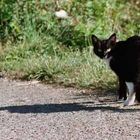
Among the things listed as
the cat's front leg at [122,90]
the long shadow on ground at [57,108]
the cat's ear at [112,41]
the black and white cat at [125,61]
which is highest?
the cat's ear at [112,41]

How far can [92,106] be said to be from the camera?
841 centimetres

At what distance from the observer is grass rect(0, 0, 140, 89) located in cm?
1069

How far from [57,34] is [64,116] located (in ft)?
16.9

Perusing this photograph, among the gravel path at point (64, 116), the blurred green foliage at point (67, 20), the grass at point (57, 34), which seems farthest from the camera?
the blurred green foliage at point (67, 20)

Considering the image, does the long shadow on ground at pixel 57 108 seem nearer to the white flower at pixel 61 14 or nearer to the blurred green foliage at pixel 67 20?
the blurred green foliage at pixel 67 20

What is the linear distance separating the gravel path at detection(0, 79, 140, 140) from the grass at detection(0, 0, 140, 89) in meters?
0.84

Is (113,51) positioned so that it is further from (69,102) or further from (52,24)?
(52,24)

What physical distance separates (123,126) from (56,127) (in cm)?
79

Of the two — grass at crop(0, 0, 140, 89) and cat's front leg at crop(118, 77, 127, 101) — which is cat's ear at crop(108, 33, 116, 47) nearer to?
cat's front leg at crop(118, 77, 127, 101)

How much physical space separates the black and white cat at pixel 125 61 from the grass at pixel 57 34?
5.41ft

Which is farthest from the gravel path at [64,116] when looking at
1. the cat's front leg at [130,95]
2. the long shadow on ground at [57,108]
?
the cat's front leg at [130,95]

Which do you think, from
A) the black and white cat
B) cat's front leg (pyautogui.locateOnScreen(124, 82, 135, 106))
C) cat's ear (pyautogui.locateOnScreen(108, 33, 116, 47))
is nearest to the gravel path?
cat's front leg (pyautogui.locateOnScreen(124, 82, 135, 106))

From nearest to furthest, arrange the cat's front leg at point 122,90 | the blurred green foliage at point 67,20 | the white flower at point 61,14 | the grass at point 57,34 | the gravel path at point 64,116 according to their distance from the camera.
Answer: the gravel path at point 64,116, the cat's front leg at point 122,90, the grass at point 57,34, the blurred green foliage at point 67,20, the white flower at point 61,14

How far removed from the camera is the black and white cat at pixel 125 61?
8.02 m
